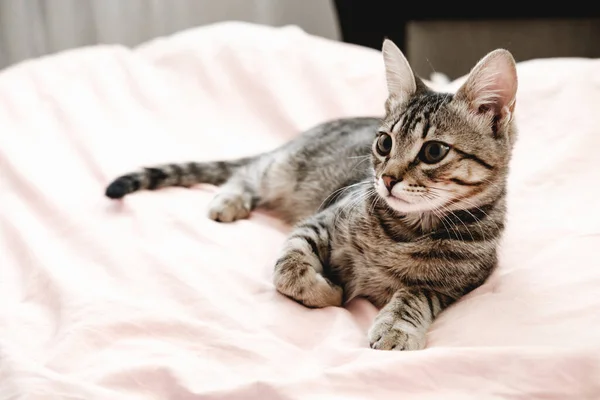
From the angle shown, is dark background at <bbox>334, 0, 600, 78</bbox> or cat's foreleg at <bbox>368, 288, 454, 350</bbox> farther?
dark background at <bbox>334, 0, 600, 78</bbox>

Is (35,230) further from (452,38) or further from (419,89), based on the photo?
(452,38)

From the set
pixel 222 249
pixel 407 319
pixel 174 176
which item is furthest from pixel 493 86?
pixel 174 176

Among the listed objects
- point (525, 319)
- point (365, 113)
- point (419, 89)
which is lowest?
point (365, 113)

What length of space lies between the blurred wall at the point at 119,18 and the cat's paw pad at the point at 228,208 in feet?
4.72

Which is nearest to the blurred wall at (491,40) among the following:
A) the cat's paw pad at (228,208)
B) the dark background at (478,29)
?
the dark background at (478,29)

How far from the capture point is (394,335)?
3.45 feet

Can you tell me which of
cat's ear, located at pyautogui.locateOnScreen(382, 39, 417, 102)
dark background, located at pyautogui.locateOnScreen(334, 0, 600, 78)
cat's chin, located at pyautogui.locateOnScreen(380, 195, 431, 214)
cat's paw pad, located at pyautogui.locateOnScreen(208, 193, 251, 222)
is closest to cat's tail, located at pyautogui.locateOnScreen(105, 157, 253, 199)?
cat's paw pad, located at pyautogui.locateOnScreen(208, 193, 251, 222)

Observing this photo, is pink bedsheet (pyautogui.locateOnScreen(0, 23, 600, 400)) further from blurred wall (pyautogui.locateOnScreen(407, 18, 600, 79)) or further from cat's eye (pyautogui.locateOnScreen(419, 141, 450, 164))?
blurred wall (pyautogui.locateOnScreen(407, 18, 600, 79))

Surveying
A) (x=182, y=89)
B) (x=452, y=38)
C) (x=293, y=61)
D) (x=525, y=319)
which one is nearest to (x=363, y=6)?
(x=452, y=38)

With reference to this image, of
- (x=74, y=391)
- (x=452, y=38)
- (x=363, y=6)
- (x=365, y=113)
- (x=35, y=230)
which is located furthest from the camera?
(x=363, y=6)

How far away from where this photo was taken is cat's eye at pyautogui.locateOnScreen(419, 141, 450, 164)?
116 centimetres

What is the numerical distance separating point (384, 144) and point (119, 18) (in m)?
1.90

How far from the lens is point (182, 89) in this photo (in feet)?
7.26

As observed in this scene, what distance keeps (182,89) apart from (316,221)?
1.01 m
